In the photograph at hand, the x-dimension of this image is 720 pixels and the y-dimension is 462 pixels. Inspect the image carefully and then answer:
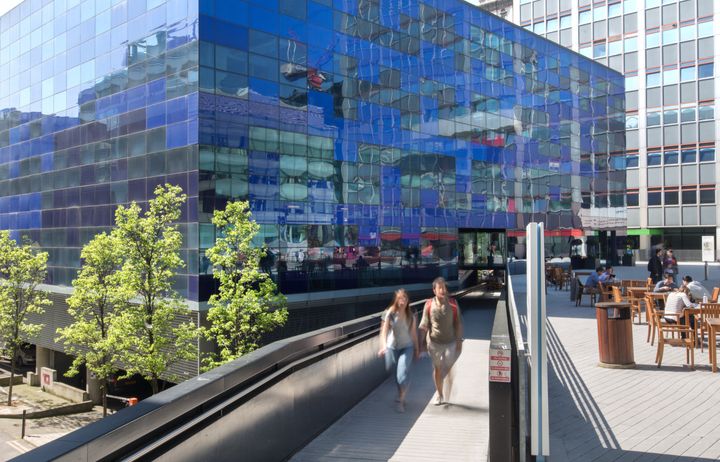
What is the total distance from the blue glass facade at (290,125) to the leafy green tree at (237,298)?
207cm

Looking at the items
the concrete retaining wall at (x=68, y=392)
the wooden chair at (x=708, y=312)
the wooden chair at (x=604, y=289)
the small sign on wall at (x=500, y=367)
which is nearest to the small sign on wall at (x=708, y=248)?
the wooden chair at (x=604, y=289)

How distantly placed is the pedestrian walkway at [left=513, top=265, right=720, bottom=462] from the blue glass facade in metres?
20.3

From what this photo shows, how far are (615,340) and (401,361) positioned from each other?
4.23 meters

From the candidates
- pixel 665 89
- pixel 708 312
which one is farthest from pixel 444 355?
pixel 665 89

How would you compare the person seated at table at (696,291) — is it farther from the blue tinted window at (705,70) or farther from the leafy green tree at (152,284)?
the blue tinted window at (705,70)

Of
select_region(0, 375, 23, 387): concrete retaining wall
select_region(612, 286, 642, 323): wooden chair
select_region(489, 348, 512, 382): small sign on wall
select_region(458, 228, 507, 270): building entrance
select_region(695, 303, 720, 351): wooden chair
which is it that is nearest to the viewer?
select_region(489, 348, 512, 382): small sign on wall

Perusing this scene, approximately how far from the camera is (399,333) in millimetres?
8664

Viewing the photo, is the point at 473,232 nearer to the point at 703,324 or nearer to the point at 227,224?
the point at 227,224

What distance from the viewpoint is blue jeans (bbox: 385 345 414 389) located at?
8531 millimetres

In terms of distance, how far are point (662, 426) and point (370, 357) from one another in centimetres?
442

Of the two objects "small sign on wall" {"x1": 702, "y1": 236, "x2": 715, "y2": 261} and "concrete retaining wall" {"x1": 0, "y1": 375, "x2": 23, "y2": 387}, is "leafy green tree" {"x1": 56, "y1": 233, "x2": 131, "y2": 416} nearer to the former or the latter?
"concrete retaining wall" {"x1": 0, "y1": 375, "x2": 23, "y2": 387}

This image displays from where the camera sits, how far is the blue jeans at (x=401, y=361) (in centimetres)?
853

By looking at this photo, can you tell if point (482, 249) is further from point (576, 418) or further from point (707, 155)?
point (576, 418)

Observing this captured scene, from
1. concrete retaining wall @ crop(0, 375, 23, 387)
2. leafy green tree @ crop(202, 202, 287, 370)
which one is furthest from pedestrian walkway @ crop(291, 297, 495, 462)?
concrete retaining wall @ crop(0, 375, 23, 387)
